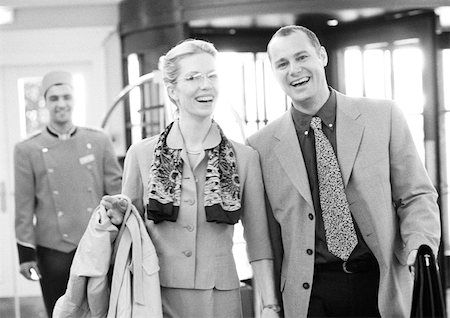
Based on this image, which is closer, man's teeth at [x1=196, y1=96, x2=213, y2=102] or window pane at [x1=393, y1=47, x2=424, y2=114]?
man's teeth at [x1=196, y1=96, x2=213, y2=102]

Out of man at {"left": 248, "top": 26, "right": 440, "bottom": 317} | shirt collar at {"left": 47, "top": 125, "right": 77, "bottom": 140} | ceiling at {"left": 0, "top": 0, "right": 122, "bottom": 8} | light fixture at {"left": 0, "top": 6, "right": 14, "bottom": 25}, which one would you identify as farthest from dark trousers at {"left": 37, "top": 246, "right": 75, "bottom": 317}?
ceiling at {"left": 0, "top": 0, "right": 122, "bottom": 8}

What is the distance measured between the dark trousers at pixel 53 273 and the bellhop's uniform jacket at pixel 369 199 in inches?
72.0

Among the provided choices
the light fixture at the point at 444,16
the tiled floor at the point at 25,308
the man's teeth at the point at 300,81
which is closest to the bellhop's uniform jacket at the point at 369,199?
the man's teeth at the point at 300,81

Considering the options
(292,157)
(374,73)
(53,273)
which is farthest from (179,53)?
(374,73)

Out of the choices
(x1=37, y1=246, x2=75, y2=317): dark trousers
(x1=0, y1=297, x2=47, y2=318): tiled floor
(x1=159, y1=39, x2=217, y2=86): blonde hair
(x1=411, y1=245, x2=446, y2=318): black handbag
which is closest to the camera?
(x1=411, y1=245, x2=446, y2=318): black handbag

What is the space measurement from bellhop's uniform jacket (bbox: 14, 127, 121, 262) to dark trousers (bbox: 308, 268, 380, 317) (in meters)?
1.99

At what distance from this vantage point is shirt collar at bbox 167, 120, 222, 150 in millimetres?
2854

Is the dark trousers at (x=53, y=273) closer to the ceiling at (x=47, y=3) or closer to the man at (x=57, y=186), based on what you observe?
the man at (x=57, y=186)

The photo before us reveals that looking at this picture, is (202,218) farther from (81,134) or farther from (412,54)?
(412,54)

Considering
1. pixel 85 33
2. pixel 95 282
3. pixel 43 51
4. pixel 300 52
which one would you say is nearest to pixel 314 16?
pixel 85 33

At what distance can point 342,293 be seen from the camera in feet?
9.35

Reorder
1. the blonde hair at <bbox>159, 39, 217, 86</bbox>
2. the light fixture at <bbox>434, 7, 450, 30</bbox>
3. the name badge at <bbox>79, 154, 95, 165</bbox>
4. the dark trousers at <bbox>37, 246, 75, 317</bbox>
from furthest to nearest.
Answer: the light fixture at <bbox>434, 7, 450, 30</bbox> < the name badge at <bbox>79, 154, 95, 165</bbox> < the dark trousers at <bbox>37, 246, 75, 317</bbox> < the blonde hair at <bbox>159, 39, 217, 86</bbox>

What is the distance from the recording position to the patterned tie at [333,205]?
9.27 feet

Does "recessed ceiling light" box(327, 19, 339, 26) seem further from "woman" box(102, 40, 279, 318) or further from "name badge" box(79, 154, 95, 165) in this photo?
"woman" box(102, 40, 279, 318)
